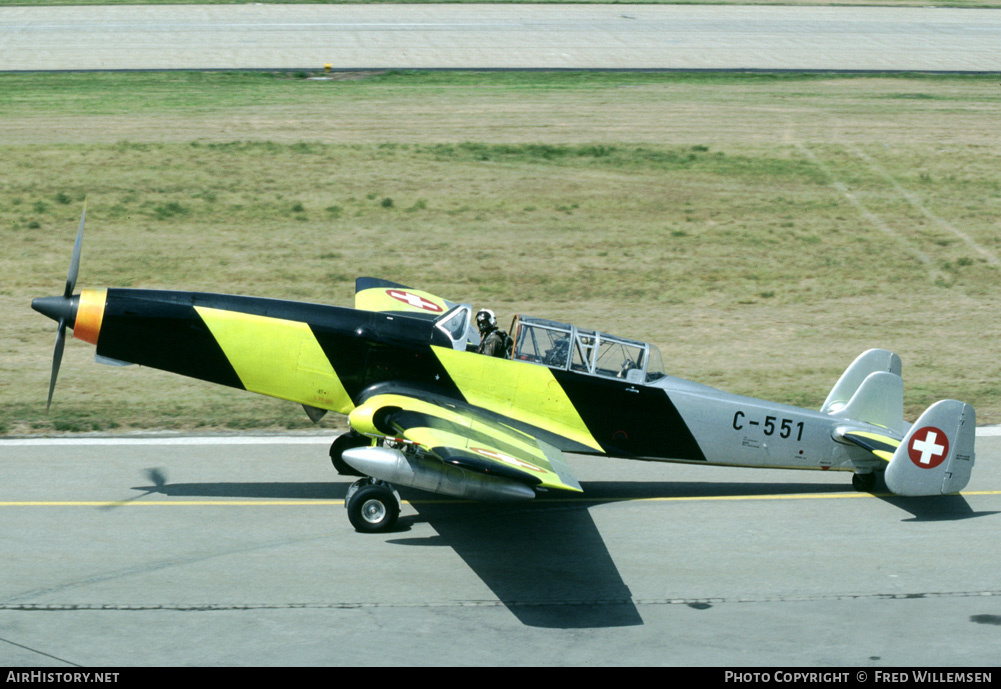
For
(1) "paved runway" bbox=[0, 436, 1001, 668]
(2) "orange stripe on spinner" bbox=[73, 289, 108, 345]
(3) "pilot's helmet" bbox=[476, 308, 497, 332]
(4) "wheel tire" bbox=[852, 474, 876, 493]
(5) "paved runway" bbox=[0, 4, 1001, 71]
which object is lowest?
(1) "paved runway" bbox=[0, 436, 1001, 668]

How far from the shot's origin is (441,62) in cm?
3841

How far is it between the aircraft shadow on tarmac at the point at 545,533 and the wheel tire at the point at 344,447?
29 cm

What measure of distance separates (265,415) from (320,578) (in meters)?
5.36

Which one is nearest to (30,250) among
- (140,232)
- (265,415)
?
(140,232)

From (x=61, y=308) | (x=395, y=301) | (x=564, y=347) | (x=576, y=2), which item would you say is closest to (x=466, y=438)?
(x=564, y=347)

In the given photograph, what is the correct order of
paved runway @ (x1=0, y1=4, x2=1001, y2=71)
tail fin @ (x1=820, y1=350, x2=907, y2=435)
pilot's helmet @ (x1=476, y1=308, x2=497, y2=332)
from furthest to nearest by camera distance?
paved runway @ (x1=0, y1=4, x2=1001, y2=71) → tail fin @ (x1=820, y1=350, x2=907, y2=435) → pilot's helmet @ (x1=476, y1=308, x2=497, y2=332)

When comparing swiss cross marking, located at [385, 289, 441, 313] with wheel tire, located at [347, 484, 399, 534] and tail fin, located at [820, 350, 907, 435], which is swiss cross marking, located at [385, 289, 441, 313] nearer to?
wheel tire, located at [347, 484, 399, 534]

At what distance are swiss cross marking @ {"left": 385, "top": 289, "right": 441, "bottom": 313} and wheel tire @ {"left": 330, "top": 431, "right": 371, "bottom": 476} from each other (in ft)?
7.13

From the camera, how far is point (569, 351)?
512 inches

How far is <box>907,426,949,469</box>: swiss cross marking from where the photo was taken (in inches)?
484

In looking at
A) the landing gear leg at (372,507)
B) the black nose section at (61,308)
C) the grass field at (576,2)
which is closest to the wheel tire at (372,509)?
the landing gear leg at (372,507)

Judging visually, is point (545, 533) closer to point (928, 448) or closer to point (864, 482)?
point (864, 482)

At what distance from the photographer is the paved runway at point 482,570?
9.89m

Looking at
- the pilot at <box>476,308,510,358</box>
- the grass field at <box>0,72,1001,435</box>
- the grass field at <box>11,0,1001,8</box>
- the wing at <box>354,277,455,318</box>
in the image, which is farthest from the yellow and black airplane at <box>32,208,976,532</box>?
the grass field at <box>11,0,1001,8</box>
